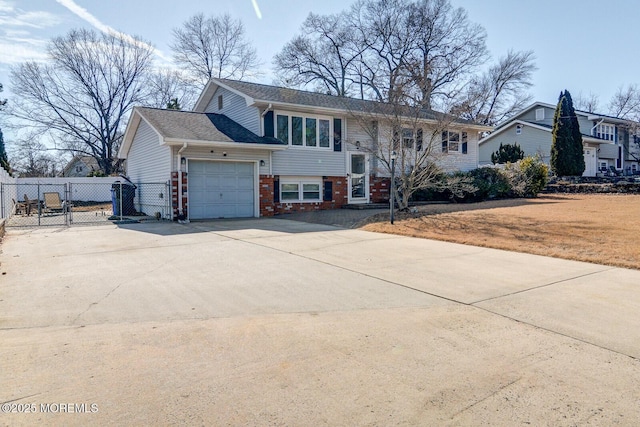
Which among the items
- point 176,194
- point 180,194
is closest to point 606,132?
point 180,194

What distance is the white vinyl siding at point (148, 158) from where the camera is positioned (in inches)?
619

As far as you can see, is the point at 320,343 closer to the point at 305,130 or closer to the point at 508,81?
the point at 305,130

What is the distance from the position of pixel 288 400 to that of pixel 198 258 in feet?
18.6

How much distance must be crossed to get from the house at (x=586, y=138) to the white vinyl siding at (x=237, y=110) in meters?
22.9

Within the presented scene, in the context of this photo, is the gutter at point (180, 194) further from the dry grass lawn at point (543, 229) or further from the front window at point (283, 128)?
the dry grass lawn at point (543, 229)

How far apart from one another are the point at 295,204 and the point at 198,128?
504cm

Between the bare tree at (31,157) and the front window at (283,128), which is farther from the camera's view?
the bare tree at (31,157)

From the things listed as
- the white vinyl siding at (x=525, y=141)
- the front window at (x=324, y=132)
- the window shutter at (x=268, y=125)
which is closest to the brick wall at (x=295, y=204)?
the front window at (x=324, y=132)

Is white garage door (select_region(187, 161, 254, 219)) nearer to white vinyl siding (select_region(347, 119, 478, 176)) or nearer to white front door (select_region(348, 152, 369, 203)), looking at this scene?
white vinyl siding (select_region(347, 119, 478, 176))

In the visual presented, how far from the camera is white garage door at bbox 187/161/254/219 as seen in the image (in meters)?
15.7

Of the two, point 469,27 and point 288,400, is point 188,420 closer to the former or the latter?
point 288,400

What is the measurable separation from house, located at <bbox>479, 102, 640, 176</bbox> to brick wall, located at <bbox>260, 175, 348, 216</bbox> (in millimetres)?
19222

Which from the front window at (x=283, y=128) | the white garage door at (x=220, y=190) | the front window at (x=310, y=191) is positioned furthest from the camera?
the front window at (x=310, y=191)

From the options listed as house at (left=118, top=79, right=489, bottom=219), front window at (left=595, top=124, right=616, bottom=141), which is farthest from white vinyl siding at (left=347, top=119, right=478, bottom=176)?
front window at (left=595, top=124, right=616, bottom=141)
